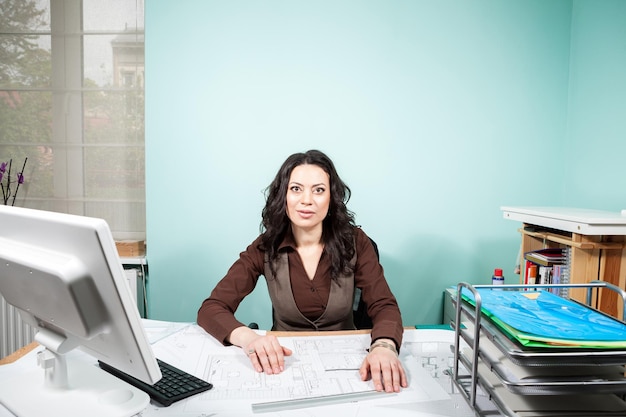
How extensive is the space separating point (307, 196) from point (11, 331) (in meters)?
1.79

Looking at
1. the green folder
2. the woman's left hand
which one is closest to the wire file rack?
the green folder

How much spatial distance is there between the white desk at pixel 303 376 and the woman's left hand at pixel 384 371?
20mm

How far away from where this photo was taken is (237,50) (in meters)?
2.28

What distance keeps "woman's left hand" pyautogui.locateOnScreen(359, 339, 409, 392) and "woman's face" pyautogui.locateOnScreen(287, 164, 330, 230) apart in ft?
1.93

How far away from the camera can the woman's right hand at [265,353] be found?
1108 mm

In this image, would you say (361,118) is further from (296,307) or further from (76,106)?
(76,106)

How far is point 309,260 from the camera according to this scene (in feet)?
5.47

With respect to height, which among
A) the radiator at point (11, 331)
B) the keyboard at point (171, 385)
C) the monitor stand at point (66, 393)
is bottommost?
the radiator at point (11, 331)

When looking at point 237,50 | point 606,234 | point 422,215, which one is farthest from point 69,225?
point 422,215

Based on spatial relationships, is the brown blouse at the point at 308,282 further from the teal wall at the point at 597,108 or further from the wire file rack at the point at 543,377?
the teal wall at the point at 597,108

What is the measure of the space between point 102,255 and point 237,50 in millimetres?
1804

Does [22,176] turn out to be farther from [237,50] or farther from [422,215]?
[422,215]

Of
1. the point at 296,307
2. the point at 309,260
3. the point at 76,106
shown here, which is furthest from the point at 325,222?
the point at 76,106

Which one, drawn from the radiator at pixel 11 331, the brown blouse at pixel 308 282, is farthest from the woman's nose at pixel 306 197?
the radiator at pixel 11 331
